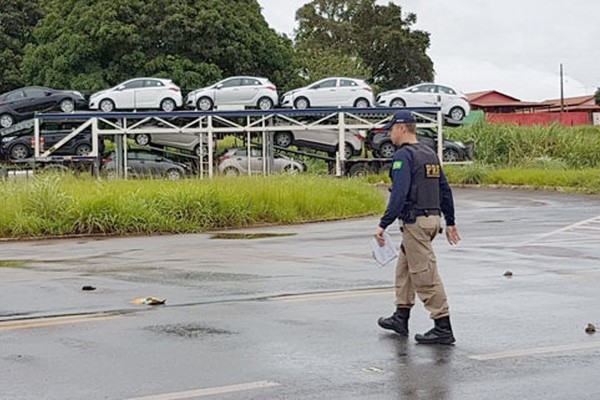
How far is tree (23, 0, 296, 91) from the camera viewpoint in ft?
177

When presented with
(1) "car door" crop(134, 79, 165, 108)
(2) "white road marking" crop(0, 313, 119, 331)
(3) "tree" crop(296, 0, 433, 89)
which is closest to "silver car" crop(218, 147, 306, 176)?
(1) "car door" crop(134, 79, 165, 108)

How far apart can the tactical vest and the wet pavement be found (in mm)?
1024

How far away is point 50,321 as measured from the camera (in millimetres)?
8594

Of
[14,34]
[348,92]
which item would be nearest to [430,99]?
[348,92]

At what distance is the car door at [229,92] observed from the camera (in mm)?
39438

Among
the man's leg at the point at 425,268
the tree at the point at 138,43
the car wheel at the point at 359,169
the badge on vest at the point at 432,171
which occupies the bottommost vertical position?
the man's leg at the point at 425,268

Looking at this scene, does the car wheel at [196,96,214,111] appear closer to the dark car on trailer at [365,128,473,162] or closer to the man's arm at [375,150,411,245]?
the dark car on trailer at [365,128,473,162]

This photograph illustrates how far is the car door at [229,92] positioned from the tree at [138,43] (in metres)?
13.4

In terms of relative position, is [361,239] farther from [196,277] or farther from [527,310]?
[527,310]

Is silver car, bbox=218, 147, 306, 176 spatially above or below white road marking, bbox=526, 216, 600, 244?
above

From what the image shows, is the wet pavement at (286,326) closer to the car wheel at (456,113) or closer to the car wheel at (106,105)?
the car wheel at (106,105)

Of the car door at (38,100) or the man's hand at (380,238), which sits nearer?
the man's hand at (380,238)

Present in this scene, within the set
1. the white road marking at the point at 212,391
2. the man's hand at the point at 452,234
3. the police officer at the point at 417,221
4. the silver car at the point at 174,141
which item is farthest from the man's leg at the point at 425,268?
the silver car at the point at 174,141

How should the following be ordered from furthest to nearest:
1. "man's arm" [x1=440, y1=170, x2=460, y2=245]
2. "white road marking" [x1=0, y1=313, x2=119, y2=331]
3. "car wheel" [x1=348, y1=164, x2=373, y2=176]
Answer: "car wheel" [x1=348, y1=164, x2=373, y2=176] < "white road marking" [x1=0, y1=313, x2=119, y2=331] < "man's arm" [x1=440, y1=170, x2=460, y2=245]
